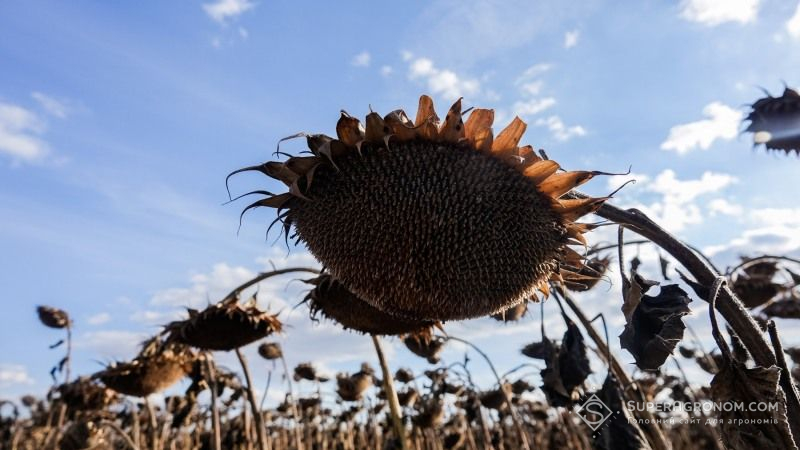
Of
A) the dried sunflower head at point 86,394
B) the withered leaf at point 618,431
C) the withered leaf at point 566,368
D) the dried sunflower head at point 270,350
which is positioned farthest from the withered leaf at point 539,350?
the dried sunflower head at point 86,394

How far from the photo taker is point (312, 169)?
223 cm

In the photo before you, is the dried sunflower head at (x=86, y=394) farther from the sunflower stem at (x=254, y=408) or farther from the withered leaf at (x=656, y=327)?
the withered leaf at (x=656, y=327)

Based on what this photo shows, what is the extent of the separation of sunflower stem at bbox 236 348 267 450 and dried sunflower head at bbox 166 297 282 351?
43 centimetres

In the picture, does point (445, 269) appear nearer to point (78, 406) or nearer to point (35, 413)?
point (78, 406)

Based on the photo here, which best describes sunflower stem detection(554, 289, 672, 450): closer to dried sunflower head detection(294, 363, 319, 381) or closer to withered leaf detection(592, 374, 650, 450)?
withered leaf detection(592, 374, 650, 450)

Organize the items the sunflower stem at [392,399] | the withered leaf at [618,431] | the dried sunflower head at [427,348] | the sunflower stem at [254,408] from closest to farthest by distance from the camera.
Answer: the withered leaf at [618,431] < the sunflower stem at [392,399] < the sunflower stem at [254,408] < the dried sunflower head at [427,348]

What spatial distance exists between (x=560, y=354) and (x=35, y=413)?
71.8ft

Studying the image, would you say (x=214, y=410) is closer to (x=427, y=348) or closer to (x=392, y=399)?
(x=392, y=399)

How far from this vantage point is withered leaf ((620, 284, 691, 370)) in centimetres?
210

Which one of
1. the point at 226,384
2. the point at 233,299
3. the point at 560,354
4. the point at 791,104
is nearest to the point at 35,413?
the point at 226,384

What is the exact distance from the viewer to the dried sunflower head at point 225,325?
5449mm

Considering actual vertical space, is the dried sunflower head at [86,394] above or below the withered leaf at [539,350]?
above

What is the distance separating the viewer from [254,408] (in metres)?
6.05

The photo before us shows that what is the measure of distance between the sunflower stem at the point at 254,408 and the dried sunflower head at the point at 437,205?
4.04 meters
